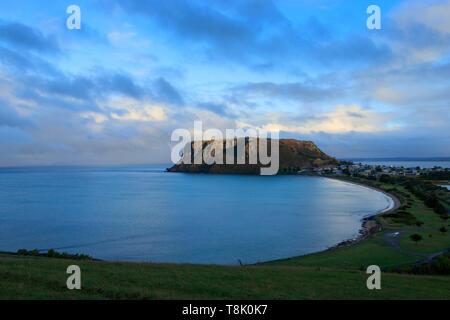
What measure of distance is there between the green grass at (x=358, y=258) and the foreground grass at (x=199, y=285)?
28.0 feet

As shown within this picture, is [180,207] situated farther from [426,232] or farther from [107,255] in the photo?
[426,232]

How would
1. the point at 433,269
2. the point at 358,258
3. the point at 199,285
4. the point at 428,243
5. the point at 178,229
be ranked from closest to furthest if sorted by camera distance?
the point at 199,285
the point at 433,269
the point at 358,258
the point at 428,243
the point at 178,229

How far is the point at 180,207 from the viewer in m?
63.1

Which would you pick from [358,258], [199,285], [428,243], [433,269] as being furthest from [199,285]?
[428,243]

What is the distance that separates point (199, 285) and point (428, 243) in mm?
25568

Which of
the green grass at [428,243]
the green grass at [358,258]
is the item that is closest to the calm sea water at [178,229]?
the green grass at [358,258]

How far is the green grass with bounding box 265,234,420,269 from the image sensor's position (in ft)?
74.1

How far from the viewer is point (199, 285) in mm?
11227

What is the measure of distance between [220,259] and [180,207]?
3633cm

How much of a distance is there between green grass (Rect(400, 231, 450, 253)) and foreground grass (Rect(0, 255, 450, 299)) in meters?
13.7

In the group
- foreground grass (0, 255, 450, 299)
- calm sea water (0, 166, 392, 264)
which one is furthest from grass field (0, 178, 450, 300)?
calm sea water (0, 166, 392, 264)

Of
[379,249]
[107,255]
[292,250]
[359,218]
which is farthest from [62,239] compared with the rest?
[359,218]

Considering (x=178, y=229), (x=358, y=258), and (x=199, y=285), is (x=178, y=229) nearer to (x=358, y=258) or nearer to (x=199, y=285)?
(x=358, y=258)

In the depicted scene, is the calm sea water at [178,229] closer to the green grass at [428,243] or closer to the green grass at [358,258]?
the green grass at [358,258]
